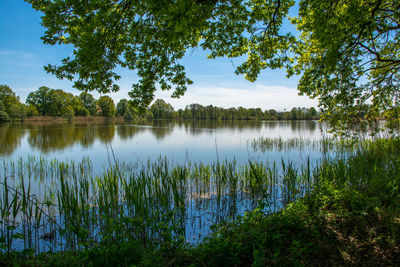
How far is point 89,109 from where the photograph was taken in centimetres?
8300

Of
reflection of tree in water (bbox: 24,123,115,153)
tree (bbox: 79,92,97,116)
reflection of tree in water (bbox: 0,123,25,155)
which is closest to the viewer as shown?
reflection of tree in water (bbox: 0,123,25,155)

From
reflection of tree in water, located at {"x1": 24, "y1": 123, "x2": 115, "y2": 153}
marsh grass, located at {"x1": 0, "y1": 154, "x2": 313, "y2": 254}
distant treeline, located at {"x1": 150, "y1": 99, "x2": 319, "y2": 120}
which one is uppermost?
distant treeline, located at {"x1": 150, "y1": 99, "x2": 319, "y2": 120}

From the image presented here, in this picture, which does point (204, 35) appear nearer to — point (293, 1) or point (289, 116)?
point (293, 1)

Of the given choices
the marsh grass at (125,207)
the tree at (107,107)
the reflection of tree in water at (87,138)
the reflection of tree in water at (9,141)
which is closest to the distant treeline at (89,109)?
the tree at (107,107)

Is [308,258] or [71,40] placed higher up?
[71,40]

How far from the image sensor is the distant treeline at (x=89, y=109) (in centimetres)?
5905

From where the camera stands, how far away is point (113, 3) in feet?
15.7

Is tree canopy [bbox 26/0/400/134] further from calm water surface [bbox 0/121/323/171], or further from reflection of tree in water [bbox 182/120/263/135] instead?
reflection of tree in water [bbox 182/120/263/135]

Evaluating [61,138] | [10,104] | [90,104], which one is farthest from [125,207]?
[90,104]

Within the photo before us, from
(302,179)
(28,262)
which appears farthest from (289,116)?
(28,262)

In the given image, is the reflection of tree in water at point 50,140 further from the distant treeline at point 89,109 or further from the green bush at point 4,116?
the green bush at point 4,116

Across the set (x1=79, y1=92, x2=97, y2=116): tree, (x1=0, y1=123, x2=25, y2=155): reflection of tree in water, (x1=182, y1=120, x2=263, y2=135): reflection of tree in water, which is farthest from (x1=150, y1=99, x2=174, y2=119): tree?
(x1=0, y1=123, x2=25, y2=155): reflection of tree in water

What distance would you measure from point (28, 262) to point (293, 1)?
9.64m

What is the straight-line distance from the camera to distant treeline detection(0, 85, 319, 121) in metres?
59.0
